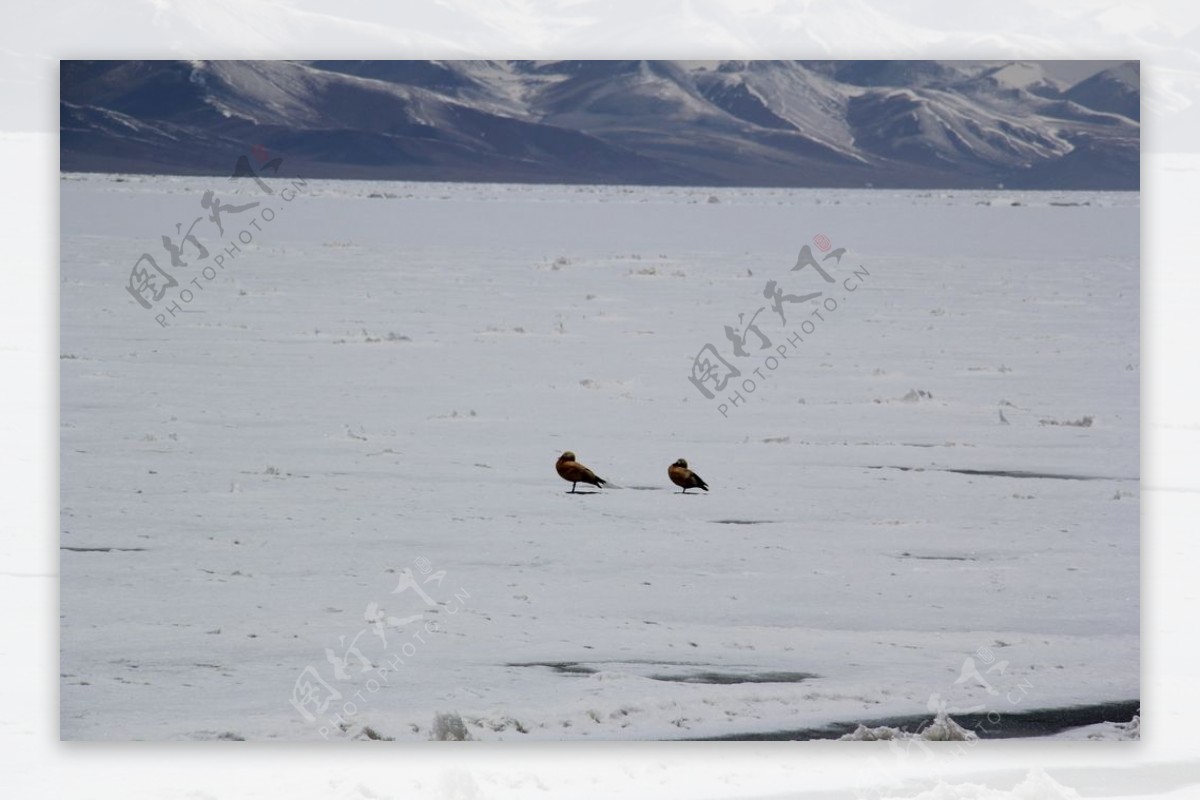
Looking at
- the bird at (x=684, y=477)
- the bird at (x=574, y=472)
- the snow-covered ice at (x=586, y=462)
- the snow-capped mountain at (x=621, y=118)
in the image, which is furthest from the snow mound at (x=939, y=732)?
the snow-capped mountain at (x=621, y=118)

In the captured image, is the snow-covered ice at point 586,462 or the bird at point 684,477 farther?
the bird at point 684,477

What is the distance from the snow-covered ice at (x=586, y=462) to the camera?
5480 mm

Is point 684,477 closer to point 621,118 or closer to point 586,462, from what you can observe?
point 586,462

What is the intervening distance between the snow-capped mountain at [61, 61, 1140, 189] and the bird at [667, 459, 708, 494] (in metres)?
1.01

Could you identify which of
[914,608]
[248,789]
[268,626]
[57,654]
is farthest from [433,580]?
[914,608]

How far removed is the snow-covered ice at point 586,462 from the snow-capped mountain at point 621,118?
11 centimetres

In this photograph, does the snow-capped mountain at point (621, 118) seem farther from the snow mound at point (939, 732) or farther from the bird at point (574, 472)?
the snow mound at point (939, 732)

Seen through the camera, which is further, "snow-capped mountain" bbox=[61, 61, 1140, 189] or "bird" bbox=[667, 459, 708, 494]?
"bird" bbox=[667, 459, 708, 494]

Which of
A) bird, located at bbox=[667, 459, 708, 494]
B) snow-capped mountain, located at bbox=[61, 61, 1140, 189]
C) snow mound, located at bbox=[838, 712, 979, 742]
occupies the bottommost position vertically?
snow mound, located at bbox=[838, 712, 979, 742]

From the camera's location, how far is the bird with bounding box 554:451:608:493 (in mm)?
5871

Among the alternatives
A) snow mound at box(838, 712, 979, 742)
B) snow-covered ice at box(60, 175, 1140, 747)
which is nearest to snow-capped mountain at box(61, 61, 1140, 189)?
snow-covered ice at box(60, 175, 1140, 747)

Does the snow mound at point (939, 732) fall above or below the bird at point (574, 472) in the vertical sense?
below

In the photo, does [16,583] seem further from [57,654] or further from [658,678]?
[658,678]

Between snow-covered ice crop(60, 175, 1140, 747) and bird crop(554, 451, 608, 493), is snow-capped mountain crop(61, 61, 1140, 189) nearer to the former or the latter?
snow-covered ice crop(60, 175, 1140, 747)
